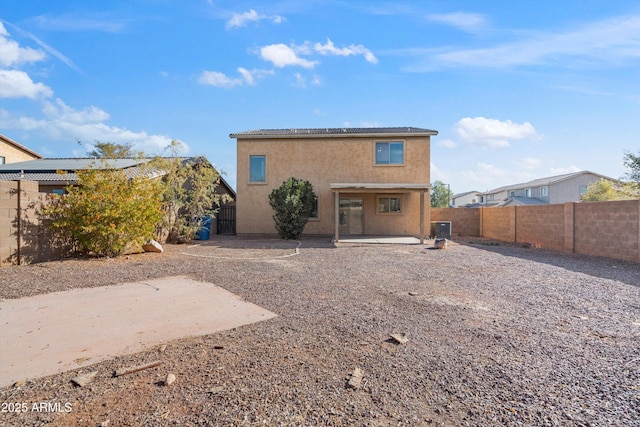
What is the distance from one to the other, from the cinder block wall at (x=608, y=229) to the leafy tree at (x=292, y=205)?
33.7ft

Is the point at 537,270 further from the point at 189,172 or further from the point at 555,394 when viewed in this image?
the point at 189,172

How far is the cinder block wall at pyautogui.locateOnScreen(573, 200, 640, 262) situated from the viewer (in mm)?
9484

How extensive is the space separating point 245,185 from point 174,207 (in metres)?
4.60

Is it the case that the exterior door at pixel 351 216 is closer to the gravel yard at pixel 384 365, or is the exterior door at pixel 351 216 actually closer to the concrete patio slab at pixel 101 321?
the gravel yard at pixel 384 365

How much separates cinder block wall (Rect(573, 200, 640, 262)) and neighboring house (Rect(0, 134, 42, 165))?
34.1 meters

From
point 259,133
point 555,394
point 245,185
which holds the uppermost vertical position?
point 259,133

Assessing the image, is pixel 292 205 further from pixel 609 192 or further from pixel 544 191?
pixel 544 191

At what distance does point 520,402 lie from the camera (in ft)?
8.34

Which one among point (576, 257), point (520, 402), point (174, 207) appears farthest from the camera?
point (174, 207)

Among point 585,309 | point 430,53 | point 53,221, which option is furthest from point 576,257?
point 53,221

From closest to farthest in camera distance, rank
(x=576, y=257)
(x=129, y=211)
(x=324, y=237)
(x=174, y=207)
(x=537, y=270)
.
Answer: (x=537, y=270)
(x=129, y=211)
(x=576, y=257)
(x=174, y=207)
(x=324, y=237)

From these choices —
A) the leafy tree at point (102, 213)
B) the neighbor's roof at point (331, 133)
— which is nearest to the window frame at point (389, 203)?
the neighbor's roof at point (331, 133)

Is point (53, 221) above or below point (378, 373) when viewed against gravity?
above

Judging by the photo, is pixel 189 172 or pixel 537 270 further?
pixel 189 172
